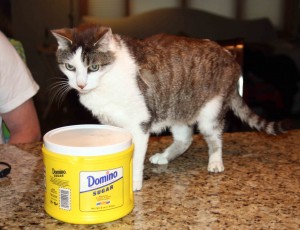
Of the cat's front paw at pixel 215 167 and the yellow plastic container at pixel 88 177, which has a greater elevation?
the yellow plastic container at pixel 88 177

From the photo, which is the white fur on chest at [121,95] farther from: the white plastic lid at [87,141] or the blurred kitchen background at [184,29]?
the blurred kitchen background at [184,29]

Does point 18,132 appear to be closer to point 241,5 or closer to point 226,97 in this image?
point 226,97

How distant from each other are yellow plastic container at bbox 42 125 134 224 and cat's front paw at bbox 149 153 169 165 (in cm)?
33

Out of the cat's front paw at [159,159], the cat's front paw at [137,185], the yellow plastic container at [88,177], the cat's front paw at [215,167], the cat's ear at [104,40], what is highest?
the cat's ear at [104,40]

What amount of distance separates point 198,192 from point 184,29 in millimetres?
1149

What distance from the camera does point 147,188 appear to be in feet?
3.26

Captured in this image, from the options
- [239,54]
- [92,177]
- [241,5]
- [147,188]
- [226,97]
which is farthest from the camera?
[241,5]

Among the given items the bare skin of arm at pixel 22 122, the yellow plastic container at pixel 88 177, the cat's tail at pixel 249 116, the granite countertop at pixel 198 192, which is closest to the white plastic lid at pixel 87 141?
the yellow plastic container at pixel 88 177

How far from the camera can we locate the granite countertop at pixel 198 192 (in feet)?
2.70

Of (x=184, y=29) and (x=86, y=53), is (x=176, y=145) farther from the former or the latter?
(x=184, y=29)

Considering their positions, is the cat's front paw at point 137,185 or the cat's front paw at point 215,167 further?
the cat's front paw at point 215,167

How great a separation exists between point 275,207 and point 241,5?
130 cm

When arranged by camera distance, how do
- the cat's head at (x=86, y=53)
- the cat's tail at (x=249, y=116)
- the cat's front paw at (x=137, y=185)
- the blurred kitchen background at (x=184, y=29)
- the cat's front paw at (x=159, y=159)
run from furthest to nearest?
the blurred kitchen background at (x=184, y=29)
the cat's tail at (x=249, y=116)
the cat's front paw at (x=159, y=159)
the cat's head at (x=86, y=53)
the cat's front paw at (x=137, y=185)

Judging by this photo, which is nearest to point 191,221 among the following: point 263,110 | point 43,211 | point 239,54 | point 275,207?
point 275,207
